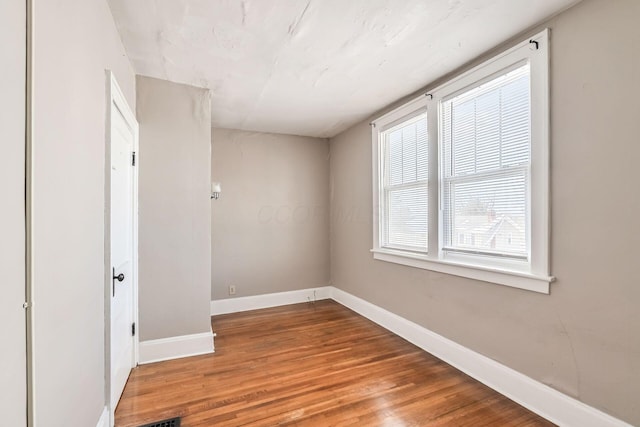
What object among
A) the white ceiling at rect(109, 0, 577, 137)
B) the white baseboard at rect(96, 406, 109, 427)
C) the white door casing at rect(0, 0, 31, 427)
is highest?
the white ceiling at rect(109, 0, 577, 137)

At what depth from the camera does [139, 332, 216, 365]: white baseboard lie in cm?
273

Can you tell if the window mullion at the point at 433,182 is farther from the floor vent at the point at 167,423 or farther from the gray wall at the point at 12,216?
the gray wall at the point at 12,216

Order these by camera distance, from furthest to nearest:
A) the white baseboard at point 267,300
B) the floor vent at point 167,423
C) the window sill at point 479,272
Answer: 1. the white baseboard at point 267,300
2. the window sill at point 479,272
3. the floor vent at point 167,423

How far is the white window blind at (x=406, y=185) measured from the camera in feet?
10.2

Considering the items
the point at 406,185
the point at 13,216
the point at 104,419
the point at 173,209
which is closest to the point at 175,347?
the point at 104,419

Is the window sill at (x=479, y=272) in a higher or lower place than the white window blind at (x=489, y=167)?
lower

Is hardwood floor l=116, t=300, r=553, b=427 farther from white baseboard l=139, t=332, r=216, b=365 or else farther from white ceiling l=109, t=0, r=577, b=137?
white ceiling l=109, t=0, r=577, b=137

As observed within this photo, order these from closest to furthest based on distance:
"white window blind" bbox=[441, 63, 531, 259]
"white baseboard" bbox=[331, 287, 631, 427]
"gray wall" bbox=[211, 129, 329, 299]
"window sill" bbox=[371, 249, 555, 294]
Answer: "white baseboard" bbox=[331, 287, 631, 427] < "window sill" bbox=[371, 249, 555, 294] < "white window blind" bbox=[441, 63, 531, 259] < "gray wall" bbox=[211, 129, 329, 299]

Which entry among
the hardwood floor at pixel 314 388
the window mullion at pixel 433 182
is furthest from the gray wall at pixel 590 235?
the window mullion at pixel 433 182

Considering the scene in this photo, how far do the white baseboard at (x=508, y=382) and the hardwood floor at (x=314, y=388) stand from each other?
0.22ft

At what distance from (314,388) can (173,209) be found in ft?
6.60

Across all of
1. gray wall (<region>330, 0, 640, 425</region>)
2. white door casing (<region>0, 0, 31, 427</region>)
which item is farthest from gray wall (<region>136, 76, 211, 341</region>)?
gray wall (<region>330, 0, 640, 425</region>)

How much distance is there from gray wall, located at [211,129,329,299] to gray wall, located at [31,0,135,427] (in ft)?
8.08

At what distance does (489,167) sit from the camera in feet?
7.85
